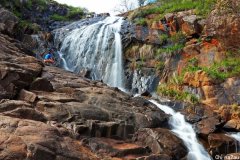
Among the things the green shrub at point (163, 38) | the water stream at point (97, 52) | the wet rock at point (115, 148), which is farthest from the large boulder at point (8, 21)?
the wet rock at point (115, 148)

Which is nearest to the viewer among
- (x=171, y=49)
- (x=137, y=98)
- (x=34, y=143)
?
(x=34, y=143)

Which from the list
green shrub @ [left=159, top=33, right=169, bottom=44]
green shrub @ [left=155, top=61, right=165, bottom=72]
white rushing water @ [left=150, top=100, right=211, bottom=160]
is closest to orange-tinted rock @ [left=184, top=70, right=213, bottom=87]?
green shrub @ [left=155, top=61, right=165, bottom=72]

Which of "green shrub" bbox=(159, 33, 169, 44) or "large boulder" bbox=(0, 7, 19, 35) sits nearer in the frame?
"green shrub" bbox=(159, 33, 169, 44)

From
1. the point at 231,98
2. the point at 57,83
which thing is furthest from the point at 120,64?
the point at 57,83

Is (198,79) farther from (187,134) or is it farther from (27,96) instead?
(27,96)

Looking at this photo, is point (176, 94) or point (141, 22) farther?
point (141, 22)

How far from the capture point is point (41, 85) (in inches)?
583

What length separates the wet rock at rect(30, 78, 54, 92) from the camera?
14634mm

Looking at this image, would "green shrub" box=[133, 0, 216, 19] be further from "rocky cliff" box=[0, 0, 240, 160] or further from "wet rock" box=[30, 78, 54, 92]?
"wet rock" box=[30, 78, 54, 92]

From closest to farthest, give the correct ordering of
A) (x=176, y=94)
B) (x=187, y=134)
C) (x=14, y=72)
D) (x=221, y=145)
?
(x=14, y=72) → (x=221, y=145) → (x=187, y=134) → (x=176, y=94)

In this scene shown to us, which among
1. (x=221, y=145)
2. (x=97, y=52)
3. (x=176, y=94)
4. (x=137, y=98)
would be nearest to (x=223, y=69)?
(x=176, y=94)

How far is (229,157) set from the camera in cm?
1388

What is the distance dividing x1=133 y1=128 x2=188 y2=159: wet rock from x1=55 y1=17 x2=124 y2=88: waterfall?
11747 millimetres

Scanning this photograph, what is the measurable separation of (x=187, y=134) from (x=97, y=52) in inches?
533
